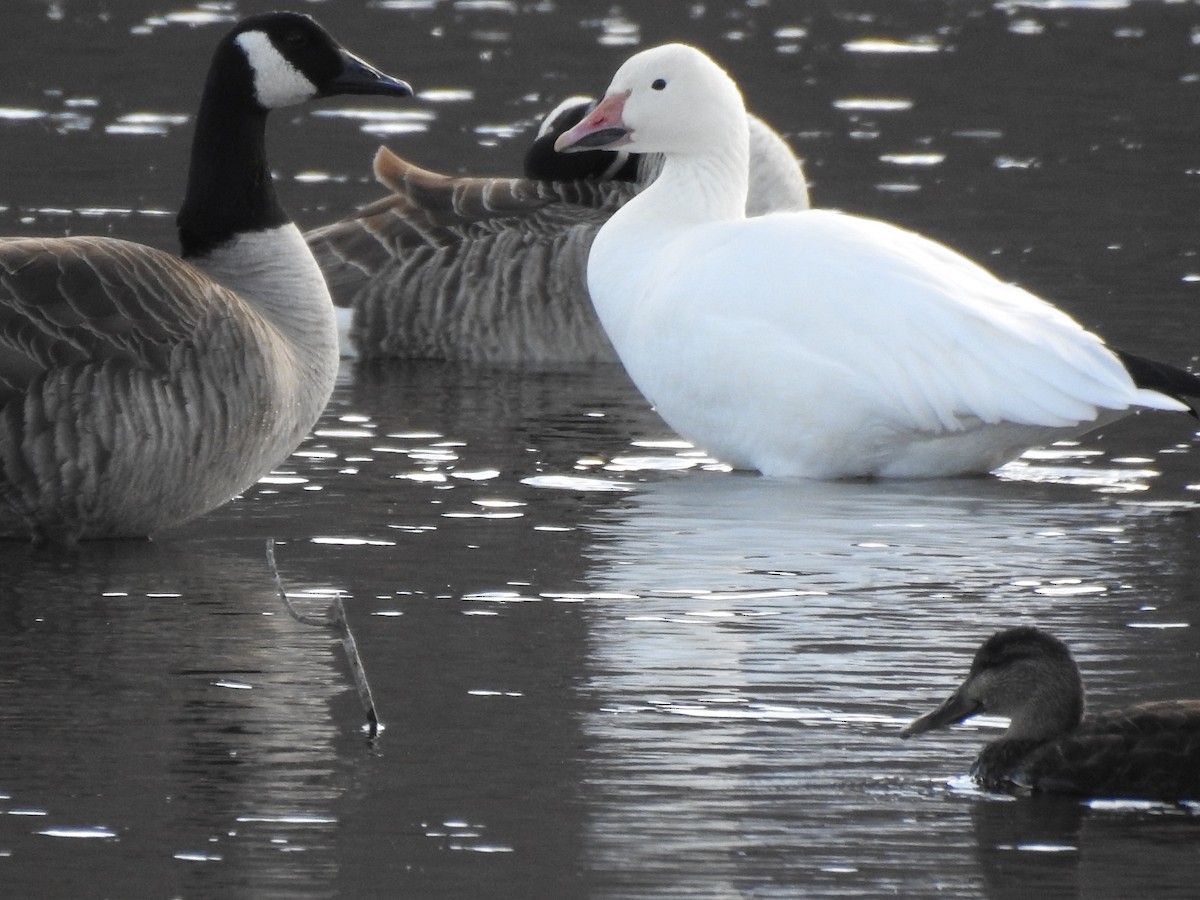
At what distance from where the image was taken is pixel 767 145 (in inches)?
512

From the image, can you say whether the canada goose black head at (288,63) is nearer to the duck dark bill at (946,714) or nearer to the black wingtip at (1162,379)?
the black wingtip at (1162,379)

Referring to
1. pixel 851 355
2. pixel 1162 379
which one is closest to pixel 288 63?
pixel 851 355

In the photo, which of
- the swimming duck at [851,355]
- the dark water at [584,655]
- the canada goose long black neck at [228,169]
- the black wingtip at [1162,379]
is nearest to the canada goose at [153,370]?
the canada goose long black neck at [228,169]

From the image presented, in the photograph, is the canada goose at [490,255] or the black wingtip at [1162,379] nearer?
the black wingtip at [1162,379]

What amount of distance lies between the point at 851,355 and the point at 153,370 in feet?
8.51

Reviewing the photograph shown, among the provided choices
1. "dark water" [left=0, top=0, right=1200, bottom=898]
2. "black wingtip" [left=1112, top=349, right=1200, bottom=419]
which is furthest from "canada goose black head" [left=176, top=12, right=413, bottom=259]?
"black wingtip" [left=1112, top=349, right=1200, bottom=419]

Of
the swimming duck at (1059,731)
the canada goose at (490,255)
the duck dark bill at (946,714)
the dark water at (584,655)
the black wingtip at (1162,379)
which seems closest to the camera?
the dark water at (584,655)

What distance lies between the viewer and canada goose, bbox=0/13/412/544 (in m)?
8.14

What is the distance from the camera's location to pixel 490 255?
12.8 m

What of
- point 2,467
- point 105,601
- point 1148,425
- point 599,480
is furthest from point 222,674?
point 1148,425

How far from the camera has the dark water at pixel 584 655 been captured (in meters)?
5.60

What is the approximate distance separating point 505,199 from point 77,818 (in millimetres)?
7491

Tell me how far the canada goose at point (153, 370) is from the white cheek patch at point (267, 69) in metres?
0.31

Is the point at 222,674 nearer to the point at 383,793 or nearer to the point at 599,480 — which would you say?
the point at 383,793
